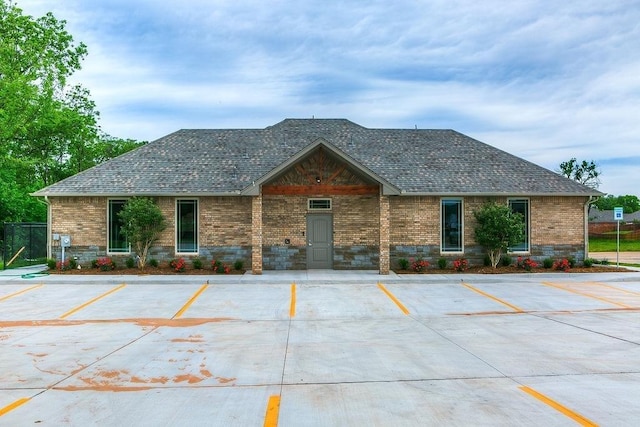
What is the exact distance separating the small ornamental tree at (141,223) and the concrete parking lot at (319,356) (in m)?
3.32

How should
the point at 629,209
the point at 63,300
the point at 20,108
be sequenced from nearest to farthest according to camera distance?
the point at 63,300 → the point at 20,108 → the point at 629,209

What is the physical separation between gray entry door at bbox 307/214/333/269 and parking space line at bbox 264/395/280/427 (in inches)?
547

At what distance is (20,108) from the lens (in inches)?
1243

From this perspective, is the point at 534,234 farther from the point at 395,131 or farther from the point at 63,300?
the point at 63,300

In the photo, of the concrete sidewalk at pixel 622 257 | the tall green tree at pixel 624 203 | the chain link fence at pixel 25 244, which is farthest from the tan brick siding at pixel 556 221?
the tall green tree at pixel 624 203

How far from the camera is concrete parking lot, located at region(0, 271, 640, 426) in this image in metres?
5.85

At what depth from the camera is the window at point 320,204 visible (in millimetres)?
20188

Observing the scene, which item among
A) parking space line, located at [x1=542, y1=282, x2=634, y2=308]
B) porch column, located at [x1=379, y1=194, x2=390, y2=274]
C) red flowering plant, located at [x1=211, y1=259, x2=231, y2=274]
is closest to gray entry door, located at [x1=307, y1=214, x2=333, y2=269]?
porch column, located at [x1=379, y1=194, x2=390, y2=274]

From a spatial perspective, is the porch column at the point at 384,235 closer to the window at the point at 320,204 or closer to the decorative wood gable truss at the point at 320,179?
the decorative wood gable truss at the point at 320,179

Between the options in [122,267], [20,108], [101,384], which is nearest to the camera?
[101,384]

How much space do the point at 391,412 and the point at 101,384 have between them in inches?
155

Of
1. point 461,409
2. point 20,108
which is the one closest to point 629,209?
→ point 20,108

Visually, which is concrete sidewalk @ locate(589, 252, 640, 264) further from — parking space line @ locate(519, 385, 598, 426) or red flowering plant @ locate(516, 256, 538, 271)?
parking space line @ locate(519, 385, 598, 426)

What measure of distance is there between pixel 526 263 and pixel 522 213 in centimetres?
215
